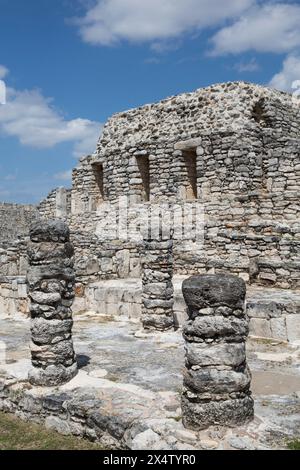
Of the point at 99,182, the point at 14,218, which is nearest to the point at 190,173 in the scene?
the point at 99,182

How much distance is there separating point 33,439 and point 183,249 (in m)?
9.28

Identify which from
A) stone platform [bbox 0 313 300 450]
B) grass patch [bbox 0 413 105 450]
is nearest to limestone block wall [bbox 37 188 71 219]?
stone platform [bbox 0 313 300 450]

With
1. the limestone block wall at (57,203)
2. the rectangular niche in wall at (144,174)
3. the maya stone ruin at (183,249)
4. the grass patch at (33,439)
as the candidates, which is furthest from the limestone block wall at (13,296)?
the limestone block wall at (57,203)

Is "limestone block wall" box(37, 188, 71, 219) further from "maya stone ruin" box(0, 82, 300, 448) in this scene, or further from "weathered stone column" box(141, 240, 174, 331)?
"weathered stone column" box(141, 240, 174, 331)

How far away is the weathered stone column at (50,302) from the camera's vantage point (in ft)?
22.2

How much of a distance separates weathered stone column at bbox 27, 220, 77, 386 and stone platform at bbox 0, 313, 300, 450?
324 mm

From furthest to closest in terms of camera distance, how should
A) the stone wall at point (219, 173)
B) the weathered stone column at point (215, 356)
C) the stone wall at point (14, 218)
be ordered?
the stone wall at point (14, 218) < the stone wall at point (219, 173) < the weathered stone column at point (215, 356)

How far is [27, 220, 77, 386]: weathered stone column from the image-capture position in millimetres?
6754

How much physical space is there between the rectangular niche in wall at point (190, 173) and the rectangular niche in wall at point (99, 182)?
4.67 m

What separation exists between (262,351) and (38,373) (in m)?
3.90

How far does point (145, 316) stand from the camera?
9.83 m

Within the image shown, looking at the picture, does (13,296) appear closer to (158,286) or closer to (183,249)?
(158,286)

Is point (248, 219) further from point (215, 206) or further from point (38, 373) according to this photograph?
point (38, 373)

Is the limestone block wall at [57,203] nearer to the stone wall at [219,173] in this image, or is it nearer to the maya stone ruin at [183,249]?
the maya stone ruin at [183,249]
